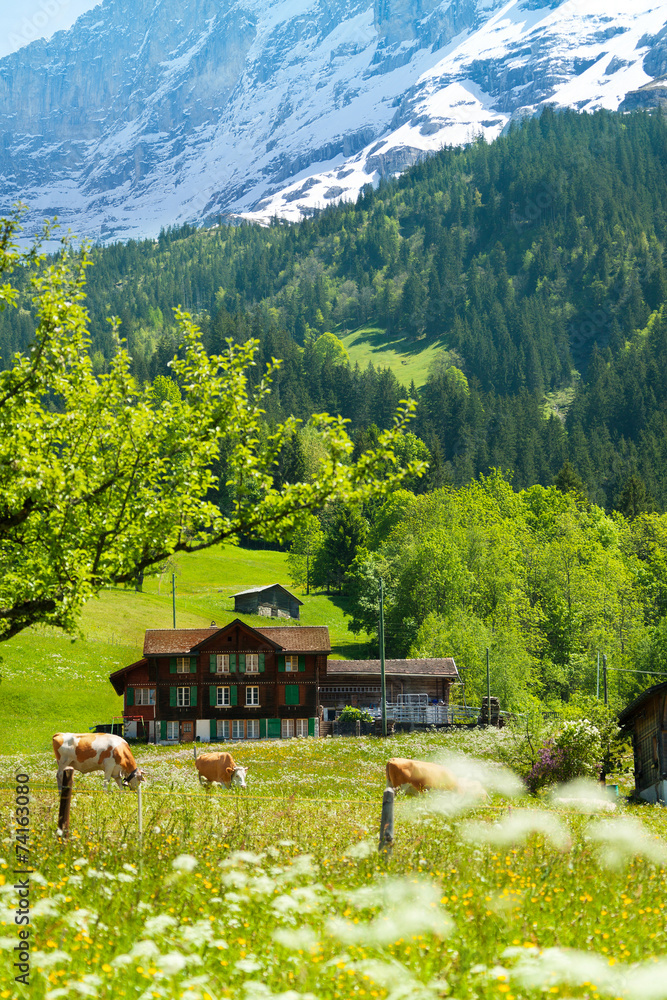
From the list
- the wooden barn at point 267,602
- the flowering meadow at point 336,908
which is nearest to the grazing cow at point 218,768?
the flowering meadow at point 336,908

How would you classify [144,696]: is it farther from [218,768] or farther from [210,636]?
[218,768]

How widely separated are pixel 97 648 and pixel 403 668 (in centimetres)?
2382

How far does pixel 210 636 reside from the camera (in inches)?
2608

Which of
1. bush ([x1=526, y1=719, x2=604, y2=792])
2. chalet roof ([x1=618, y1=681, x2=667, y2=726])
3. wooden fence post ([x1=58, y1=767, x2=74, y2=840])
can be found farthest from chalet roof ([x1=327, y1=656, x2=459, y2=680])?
wooden fence post ([x1=58, y1=767, x2=74, y2=840])

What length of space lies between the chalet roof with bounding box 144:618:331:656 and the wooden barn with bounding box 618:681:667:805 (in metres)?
25.3

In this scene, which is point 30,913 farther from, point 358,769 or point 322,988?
point 358,769

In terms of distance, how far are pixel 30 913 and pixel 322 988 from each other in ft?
11.3

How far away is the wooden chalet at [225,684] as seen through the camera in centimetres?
6550

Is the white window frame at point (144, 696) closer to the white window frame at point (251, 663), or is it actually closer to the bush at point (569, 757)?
the white window frame at point (251, 663)

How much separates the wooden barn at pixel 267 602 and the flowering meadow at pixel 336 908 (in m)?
85.8

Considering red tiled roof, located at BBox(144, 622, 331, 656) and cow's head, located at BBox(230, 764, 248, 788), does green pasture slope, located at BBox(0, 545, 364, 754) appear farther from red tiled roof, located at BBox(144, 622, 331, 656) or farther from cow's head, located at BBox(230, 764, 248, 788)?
cow's head, located at BBox(230, 764, 248, 788)

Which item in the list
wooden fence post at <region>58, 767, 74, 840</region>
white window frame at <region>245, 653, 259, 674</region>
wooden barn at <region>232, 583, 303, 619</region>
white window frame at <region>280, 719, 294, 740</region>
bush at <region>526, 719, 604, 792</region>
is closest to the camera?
wooden fence post at <region>58, 767, 74, 840</region>

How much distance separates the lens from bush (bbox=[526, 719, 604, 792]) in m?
36.7

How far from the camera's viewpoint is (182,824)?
13836 millimetres
